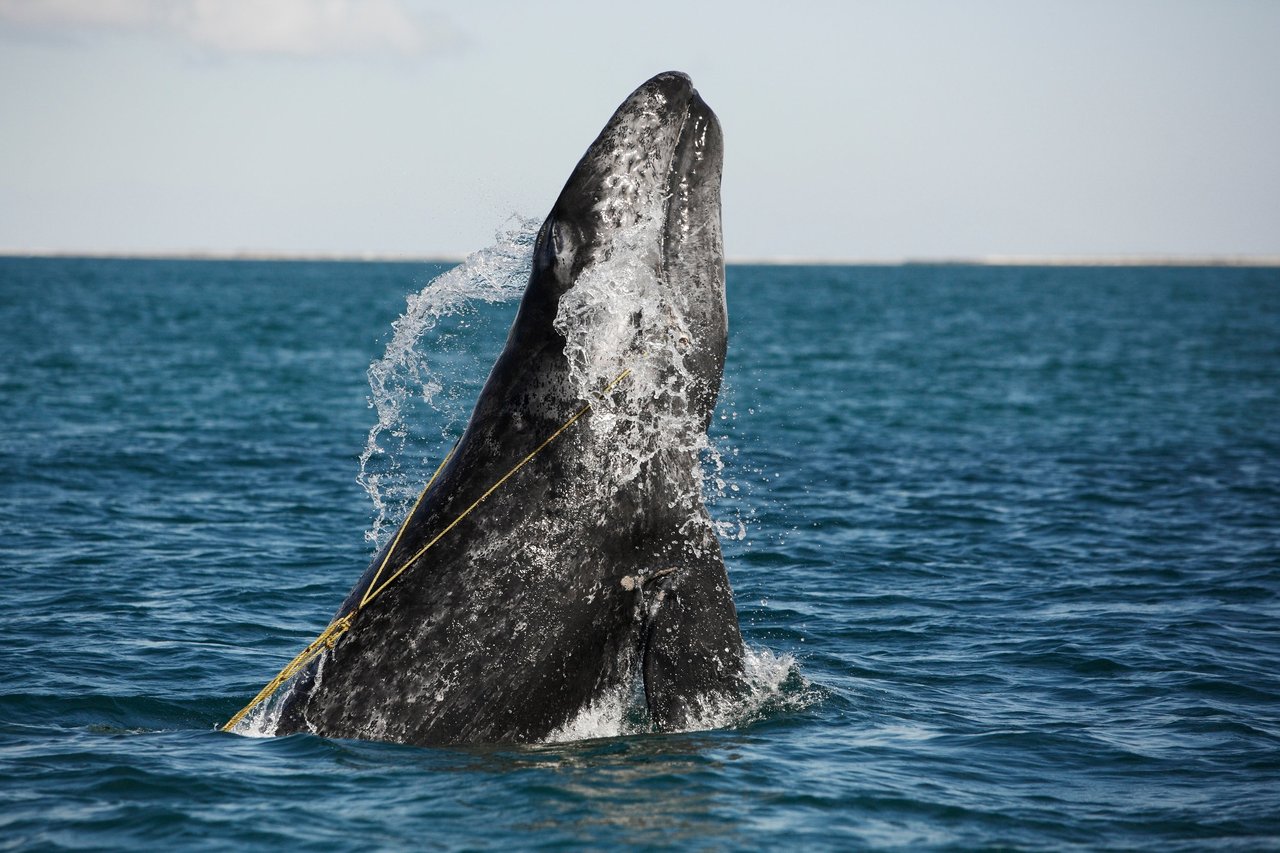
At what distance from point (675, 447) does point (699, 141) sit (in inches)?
81.0

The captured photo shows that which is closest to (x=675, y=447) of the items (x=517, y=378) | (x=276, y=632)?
(x=517, y=378)

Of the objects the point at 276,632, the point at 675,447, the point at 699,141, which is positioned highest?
the point at 699,141

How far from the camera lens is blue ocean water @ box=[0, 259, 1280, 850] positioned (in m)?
7.52

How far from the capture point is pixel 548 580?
8109 millimetres

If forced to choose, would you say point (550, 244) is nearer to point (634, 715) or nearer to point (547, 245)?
point (547, 245)

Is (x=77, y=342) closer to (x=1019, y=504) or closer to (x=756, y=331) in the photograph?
(x=756, y=331)

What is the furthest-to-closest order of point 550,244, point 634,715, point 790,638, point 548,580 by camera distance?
point 790,638 → point 550,244 → point 634,715 → point 548,580

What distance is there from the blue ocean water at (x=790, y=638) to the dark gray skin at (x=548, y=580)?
1.00 ft

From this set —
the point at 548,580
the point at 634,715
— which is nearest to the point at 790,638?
the point at 634,715

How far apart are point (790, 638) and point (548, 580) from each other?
14.8ft

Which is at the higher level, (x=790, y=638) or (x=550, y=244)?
(x=550, y=244)

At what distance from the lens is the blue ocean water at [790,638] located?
7523 mm

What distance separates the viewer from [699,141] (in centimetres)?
882

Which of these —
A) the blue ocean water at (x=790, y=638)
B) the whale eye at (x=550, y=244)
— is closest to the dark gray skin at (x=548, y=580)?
the whale eye at (x=550, y=244)
